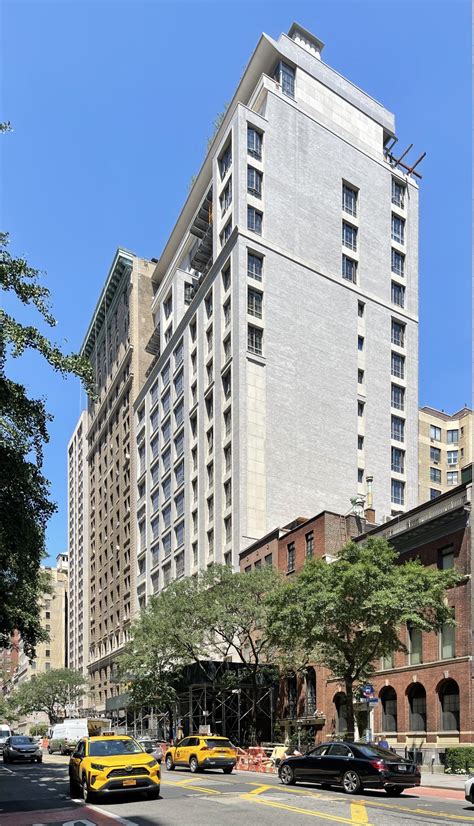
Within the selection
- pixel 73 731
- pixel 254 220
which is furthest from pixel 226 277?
pixel 73 731

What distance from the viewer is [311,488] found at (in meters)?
64.9

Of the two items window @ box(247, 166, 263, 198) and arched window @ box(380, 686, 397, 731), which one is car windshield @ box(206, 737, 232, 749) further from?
window @ box(247, 166, 263, 198)

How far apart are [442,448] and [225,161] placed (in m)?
47.7

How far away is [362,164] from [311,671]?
49756 mm

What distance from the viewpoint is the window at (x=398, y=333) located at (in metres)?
76.7

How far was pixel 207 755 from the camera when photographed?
31.0m

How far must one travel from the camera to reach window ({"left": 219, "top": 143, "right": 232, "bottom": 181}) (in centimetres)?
7131

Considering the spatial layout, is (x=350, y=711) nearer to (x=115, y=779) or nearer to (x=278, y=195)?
(x=115, y=779)

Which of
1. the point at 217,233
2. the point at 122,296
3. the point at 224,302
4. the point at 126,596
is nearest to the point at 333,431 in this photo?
the point at 224,302

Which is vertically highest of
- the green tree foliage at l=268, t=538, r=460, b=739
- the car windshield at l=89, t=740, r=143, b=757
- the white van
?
the green tree foliage at l=268, t=538, r=460, b=739

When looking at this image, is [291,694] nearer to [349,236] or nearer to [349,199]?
[349,236]

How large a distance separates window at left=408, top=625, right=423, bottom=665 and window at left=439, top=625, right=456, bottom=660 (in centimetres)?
156

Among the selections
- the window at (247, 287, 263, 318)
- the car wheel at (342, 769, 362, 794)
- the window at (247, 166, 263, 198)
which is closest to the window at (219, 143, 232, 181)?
the window at (247, 166, 263, 198)

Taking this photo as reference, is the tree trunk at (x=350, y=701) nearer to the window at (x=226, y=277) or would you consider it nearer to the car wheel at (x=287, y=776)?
the car wheel at (x=287, y=776)
